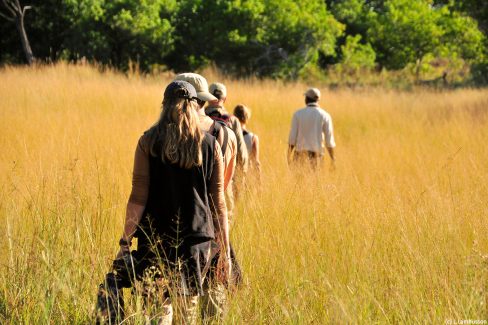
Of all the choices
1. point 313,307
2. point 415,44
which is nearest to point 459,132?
point 313,307

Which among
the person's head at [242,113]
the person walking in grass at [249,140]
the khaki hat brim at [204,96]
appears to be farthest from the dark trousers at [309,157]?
the khaki hat brim at [204,96]

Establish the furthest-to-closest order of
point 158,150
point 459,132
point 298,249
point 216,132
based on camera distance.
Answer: point 459,132 < point 298,249 < point 216,132 < point 158,150

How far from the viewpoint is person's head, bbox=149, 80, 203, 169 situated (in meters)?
3.13

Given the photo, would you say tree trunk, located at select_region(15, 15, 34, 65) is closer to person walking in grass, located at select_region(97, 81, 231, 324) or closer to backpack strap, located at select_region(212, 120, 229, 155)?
backpack strap, located at select_region(212, 120, 229, 155)

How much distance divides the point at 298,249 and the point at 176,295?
59.5 inches

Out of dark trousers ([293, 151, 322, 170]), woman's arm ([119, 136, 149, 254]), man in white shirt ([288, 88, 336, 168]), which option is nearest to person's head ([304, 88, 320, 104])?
man in white shirt ([288, 88, 336, 168])

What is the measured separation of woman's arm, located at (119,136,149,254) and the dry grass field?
0.38 m

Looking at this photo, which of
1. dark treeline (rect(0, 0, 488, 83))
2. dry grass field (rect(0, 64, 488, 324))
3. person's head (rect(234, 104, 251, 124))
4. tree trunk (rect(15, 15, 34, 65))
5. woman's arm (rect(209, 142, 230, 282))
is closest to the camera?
woman's arm (rect(209, 142, 230, 282))

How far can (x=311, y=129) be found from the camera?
324 inches

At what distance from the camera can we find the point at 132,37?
1163 inches

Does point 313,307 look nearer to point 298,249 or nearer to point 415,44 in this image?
point 298,249

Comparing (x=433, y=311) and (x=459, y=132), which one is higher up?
(x=433, y=311)

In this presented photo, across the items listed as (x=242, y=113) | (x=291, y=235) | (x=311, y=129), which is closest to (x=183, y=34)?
(x=311, y=129)

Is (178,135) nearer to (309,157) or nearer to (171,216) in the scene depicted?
(171,216)
